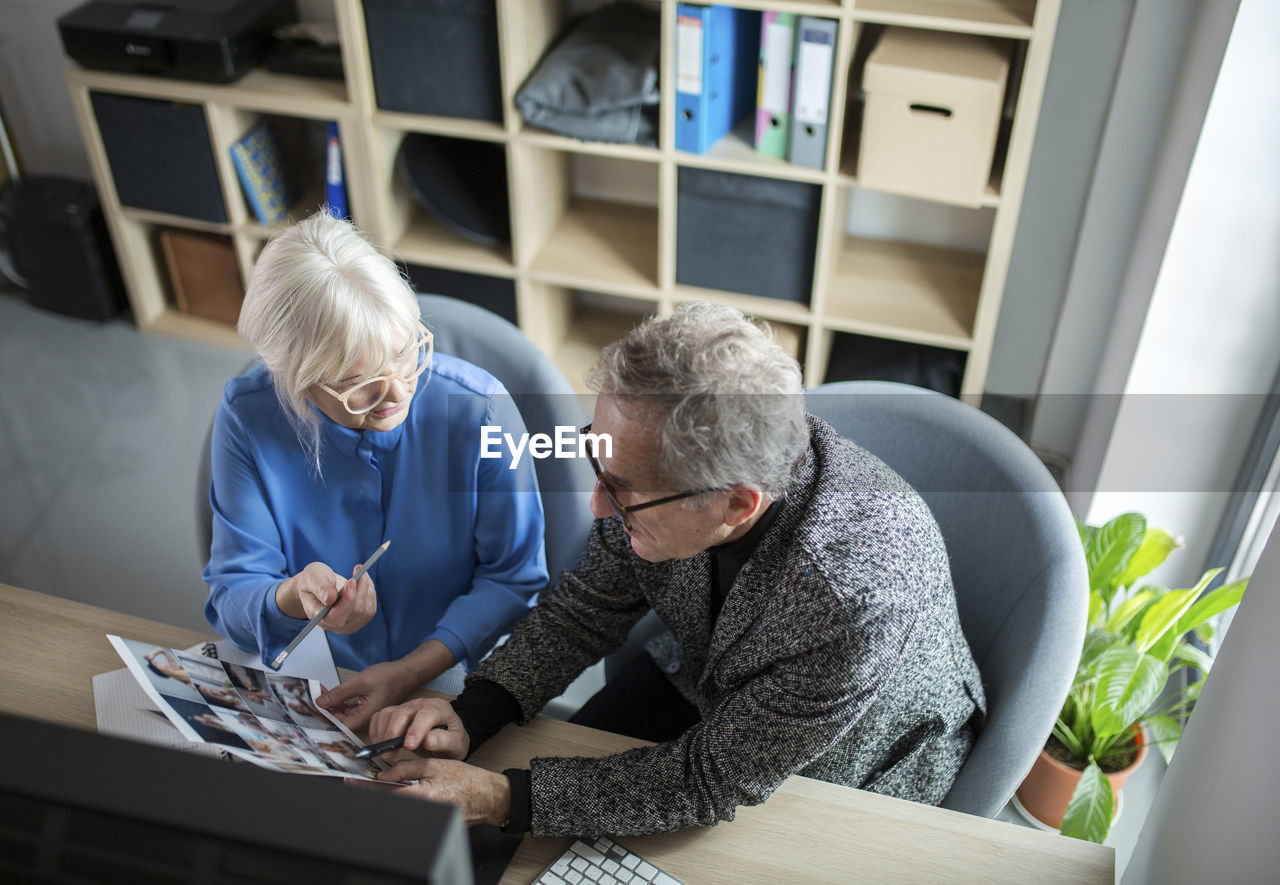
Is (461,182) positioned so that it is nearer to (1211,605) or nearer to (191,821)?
(1211,605)

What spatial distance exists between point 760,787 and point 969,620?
0.55 m

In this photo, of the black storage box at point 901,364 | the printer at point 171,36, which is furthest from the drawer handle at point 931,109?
the printer at point 171,36

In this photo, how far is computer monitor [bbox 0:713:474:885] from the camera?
0.50m

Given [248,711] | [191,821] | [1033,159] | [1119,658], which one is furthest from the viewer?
[1033,159]

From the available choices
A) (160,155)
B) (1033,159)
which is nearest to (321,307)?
(1033,159)

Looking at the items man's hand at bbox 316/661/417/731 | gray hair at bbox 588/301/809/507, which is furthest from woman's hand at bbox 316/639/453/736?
gray hair at bbox 588/301/809/507

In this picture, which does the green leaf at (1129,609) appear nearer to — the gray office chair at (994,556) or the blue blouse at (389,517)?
the gray office chair at (994,556)

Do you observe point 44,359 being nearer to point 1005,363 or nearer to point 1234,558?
point 1005,363

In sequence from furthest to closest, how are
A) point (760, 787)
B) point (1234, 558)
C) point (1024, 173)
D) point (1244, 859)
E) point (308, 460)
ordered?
1. point (1024, 173)
2. point (1234, 558)
3. point (308, 460)
4. point (760, 787)
5. point (1244, 859)

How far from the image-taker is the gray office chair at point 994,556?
4.21 ft

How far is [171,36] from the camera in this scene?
2.75 metres

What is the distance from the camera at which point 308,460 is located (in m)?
1.50

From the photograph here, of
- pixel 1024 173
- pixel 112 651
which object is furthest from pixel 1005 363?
pixel 112 651

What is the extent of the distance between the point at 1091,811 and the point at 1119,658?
0.26 meters
